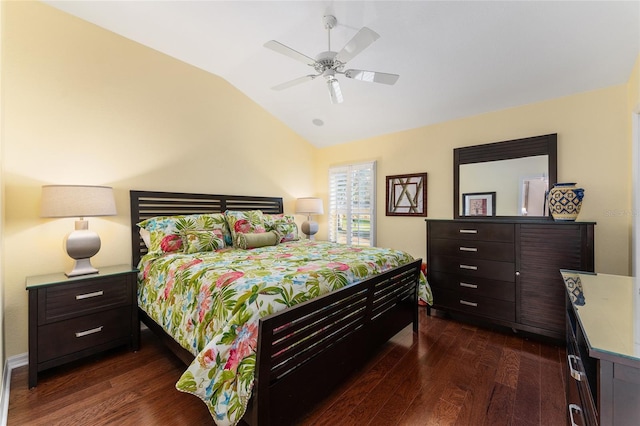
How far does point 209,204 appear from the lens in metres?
3.62

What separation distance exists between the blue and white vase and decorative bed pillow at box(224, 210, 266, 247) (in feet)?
9.98

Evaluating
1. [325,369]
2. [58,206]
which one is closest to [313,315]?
[325,369]

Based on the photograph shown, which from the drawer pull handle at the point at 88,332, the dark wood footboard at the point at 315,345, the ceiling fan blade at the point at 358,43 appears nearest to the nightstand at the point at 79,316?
the drawer pull handle at the point at 88,332

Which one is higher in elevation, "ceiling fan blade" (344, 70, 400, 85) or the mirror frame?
"ceiling fan blade" (344, 70, 400, 85)

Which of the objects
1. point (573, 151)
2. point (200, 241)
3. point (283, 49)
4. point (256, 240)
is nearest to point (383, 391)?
point (256, 240)

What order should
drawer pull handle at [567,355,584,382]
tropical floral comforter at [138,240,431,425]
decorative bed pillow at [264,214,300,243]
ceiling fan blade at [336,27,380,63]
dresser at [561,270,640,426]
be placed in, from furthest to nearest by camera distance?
1. decorative bed pillow at [264,214,300,243]
2. ceiling fan blade at [336,27,380,63]
3. tropical floral comforter at [138,240,431,425]
4. drawer pull handle at [567,355,584,382]
5. dresser at [561,270,640,426]

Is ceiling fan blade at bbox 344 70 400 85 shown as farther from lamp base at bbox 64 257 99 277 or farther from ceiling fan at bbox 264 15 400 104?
lamp base at bbox 64 257 99 277

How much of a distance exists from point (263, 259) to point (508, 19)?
274 cm

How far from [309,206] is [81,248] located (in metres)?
2.93

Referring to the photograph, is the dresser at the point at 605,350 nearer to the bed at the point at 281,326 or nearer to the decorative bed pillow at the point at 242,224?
the bed at the point at 281,326

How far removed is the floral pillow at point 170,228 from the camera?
273 cm

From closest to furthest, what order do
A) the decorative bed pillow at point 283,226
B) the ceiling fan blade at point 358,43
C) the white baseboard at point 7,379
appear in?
1. the white baseboard at point 7,379
2. the ceiling fan blade at point 358,43
3. the decorative bed pillow at point 283,226

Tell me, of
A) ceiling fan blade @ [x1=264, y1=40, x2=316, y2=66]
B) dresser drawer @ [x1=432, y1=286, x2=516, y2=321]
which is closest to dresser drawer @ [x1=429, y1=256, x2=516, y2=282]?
dresser drawer @ [x1=432, y1=286, x2=516, y2=321]

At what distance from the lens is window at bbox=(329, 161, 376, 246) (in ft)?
14.6
